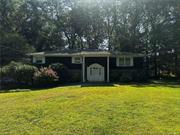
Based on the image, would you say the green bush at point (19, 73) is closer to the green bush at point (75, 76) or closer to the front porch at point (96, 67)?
the green bush at point (75, 76)

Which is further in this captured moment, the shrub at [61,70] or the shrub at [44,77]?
the shrub at [61,70]

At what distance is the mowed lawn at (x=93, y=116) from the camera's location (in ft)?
48.8

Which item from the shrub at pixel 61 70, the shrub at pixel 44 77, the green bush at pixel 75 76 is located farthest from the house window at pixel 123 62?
the shrub at pixel 44 77

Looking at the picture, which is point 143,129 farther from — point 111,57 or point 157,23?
point 157,23

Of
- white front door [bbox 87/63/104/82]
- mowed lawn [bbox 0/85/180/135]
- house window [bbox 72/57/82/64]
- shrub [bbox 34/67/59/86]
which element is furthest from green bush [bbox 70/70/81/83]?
mowed lawn [bbox 0/85/180/135]

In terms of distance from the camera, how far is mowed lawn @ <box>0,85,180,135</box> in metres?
14.9

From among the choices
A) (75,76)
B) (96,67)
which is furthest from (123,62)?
(75,76)

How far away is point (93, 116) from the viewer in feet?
55.0

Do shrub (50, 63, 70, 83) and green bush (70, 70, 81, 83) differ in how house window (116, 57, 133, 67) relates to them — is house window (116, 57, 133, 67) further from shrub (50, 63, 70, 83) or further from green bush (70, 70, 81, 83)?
shrub (50, 63, 70, 83)

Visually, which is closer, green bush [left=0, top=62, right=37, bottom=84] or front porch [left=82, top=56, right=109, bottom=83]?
green bush [left=0, top=62, right=37, bottom=84]

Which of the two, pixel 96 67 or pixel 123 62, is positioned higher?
pixel 123 62

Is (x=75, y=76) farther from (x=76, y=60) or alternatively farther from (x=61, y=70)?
(x=61, y=70)

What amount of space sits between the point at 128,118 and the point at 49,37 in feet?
158

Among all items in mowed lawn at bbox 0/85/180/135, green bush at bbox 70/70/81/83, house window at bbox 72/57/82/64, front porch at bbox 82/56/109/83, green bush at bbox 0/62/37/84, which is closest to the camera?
mowed lawn at bbox 0/85/180/135
